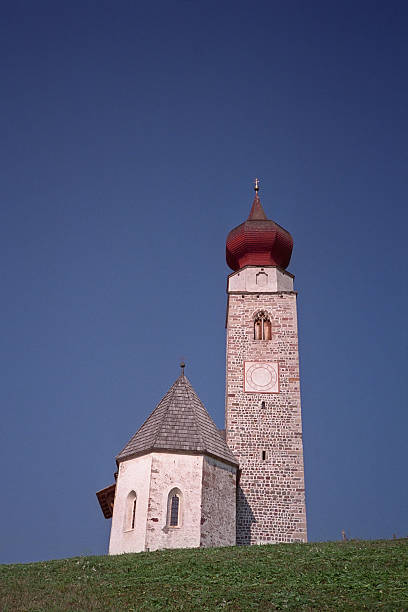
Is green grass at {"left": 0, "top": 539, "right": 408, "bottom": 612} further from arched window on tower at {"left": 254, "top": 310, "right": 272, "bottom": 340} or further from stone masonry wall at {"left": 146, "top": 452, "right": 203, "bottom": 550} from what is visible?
arched window on tower at {"left": 254, "top": 310, "right": 272, "bottom": 340}

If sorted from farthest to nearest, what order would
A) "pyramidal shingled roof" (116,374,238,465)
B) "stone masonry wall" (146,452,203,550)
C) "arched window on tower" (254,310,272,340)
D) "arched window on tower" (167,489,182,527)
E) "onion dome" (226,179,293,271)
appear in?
"onion dome" (226,179,293,271)
"arched window on tower" (254,310,272,340)
"pyramidal shingled roof" (116,374,238,465)
"arched window on tower" (167,489,182,527)
"stone masonry wall" (146,452,203,550)

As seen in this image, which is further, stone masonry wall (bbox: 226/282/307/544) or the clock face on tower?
the clock face on tower

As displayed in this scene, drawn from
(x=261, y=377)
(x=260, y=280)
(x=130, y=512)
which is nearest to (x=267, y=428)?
(x=261, y=377)

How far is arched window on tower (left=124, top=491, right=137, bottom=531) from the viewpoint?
22297 mm

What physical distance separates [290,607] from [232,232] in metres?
24.2

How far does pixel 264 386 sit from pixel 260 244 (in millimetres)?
7985

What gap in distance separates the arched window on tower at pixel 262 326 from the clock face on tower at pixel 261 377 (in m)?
1.50

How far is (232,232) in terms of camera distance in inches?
1358

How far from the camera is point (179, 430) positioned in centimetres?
2367

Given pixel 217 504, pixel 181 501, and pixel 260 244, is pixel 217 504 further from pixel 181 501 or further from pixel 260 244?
pixel 260 244

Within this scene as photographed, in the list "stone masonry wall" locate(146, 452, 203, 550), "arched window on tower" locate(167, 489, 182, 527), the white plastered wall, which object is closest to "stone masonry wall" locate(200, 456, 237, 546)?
"stone masonry wall" locate(146, 452, 203, 550)

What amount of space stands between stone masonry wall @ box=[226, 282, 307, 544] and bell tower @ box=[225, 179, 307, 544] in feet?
0.13

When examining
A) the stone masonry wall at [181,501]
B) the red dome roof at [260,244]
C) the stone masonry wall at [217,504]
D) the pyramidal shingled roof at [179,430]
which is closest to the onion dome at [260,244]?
the red dome roof at [260,244]

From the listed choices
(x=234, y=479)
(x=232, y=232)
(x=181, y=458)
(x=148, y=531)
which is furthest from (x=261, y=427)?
(x=232, y=232)
